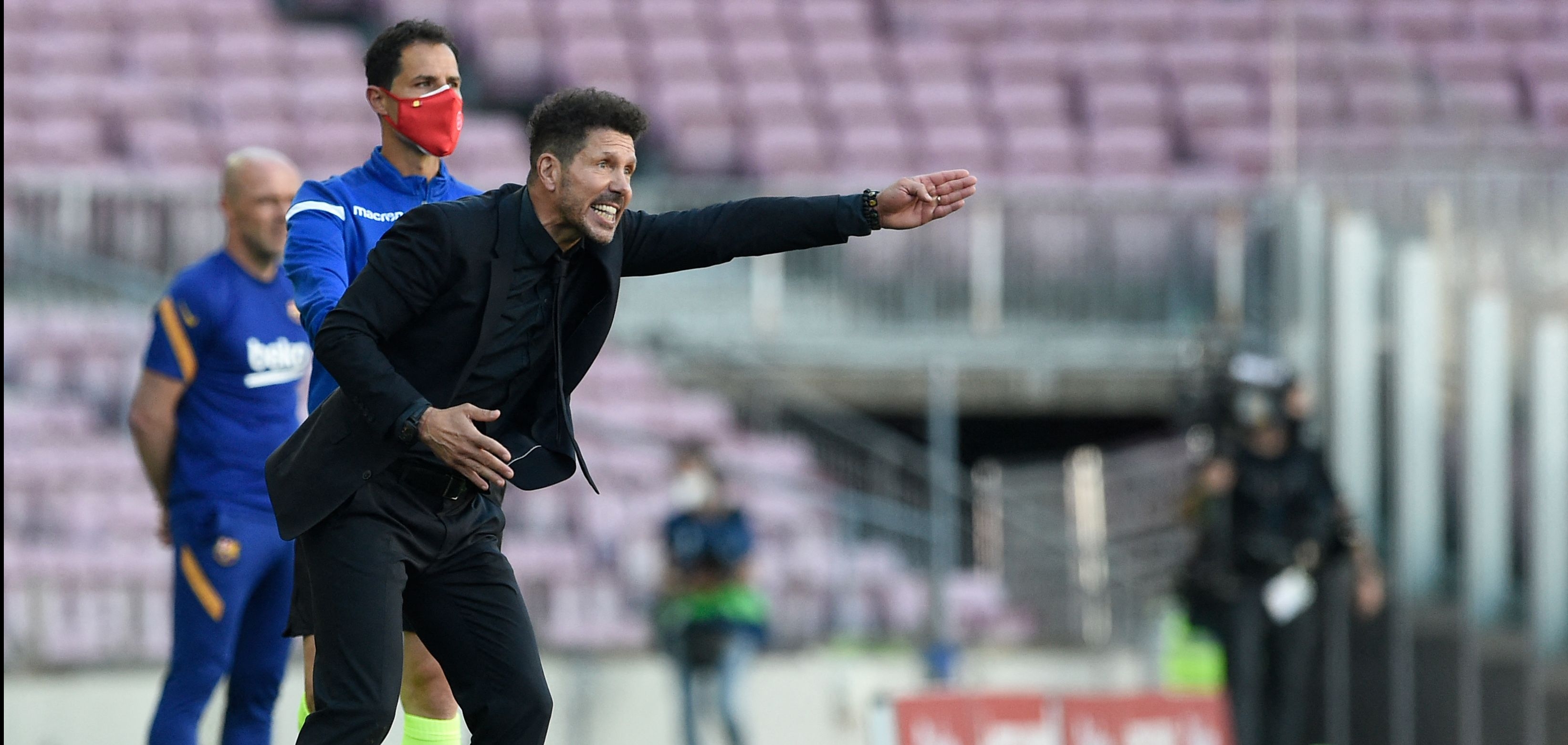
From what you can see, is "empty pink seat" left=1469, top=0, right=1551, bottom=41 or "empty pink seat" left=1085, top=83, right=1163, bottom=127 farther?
"empty pink seat" left=1469, top=0, right=1551, bottom=41

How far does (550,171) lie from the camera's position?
4.27m

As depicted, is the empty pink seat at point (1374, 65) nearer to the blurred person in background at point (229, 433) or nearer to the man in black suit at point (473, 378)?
the blurred person in background at point (229, 433)

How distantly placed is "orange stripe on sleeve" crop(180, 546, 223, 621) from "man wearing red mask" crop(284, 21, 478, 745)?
83 cm

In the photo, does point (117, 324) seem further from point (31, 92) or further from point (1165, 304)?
point (1165, 304)

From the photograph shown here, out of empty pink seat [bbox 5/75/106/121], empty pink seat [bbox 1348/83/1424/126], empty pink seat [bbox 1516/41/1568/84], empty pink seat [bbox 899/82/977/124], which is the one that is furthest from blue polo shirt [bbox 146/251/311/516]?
empty pink seat [bbox 1516/41/1568/84]

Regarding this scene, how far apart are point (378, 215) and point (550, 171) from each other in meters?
0.84

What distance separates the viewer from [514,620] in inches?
172

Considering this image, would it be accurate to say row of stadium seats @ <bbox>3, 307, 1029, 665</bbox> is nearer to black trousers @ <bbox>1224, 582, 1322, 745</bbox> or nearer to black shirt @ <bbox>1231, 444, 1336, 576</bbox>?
black trousers @ <bbox>1224, 582, 1322, 745</bbox>

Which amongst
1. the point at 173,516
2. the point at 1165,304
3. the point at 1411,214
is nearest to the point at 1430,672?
the point at 1411,214

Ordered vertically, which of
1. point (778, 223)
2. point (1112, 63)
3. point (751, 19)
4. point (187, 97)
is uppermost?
point (751, 19)

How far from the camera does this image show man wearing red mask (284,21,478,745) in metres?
4.78

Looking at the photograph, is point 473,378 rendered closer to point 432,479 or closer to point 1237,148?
point 432,479

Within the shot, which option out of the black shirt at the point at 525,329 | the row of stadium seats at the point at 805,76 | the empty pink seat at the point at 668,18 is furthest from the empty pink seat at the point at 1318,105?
the black shirt at the point at 525,329

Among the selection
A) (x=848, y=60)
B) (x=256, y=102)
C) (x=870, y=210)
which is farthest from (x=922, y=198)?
(x=848, y=60)
